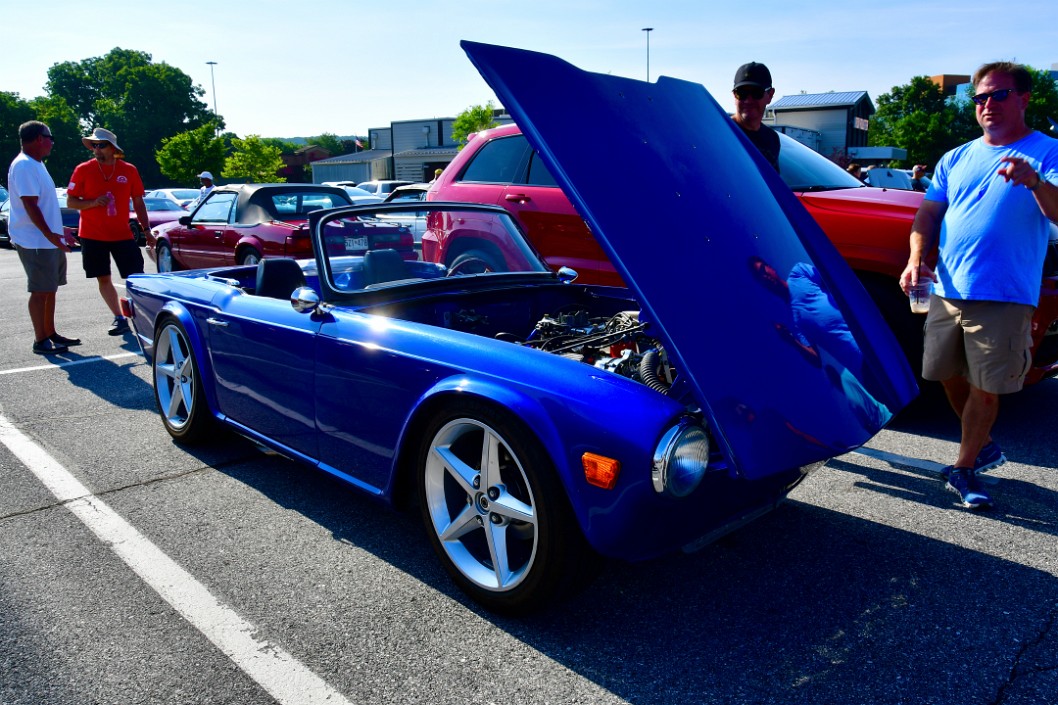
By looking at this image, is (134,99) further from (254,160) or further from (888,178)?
A: (888,178)

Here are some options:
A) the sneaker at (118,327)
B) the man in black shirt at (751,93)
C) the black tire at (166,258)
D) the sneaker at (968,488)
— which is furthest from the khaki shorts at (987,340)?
the black tire at (166,258)

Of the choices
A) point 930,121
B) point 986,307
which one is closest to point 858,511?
point 986,307

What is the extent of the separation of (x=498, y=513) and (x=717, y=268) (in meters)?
1.15

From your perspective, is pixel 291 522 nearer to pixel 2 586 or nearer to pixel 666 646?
pixel 2 586

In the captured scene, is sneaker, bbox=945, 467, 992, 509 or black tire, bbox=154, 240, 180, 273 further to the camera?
black tire, bbox=154, 240, 180, 273

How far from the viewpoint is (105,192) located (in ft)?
24.0

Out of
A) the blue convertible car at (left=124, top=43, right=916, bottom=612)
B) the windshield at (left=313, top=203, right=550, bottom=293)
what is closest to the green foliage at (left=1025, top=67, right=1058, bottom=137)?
the windshield at (left=313, top=203, right=550, bottom=293)

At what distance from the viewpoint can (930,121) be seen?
2154 inches

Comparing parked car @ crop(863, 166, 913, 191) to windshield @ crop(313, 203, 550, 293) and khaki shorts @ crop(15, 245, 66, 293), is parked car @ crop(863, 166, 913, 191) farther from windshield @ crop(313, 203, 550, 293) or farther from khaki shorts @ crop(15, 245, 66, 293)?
khaki shorts @ crop(15, 245, 66, 293)

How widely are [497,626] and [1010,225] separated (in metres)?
2.69

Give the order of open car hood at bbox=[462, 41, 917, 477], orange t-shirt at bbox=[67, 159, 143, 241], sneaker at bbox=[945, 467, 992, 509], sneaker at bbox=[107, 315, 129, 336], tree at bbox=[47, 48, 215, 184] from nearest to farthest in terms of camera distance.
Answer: open car hood at bbox=[462, 41, 917, 477] < sneaker at bbox=[945, 467, 992, 509] < orange t-shirt at bbox=[67, 159, 143, 241] < sneaker at bbox=[107, 315, 129, 336] < tree at bbox=[47, 48, 215, 184]

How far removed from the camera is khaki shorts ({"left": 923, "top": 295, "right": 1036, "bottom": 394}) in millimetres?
3463

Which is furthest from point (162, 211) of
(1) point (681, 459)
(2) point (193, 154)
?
(2) point (193, 154)

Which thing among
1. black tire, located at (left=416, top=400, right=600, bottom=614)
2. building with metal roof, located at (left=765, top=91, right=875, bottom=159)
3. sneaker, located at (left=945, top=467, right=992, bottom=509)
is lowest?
sneaker, located at (left=945, top=467, right=992, bottom=509)
